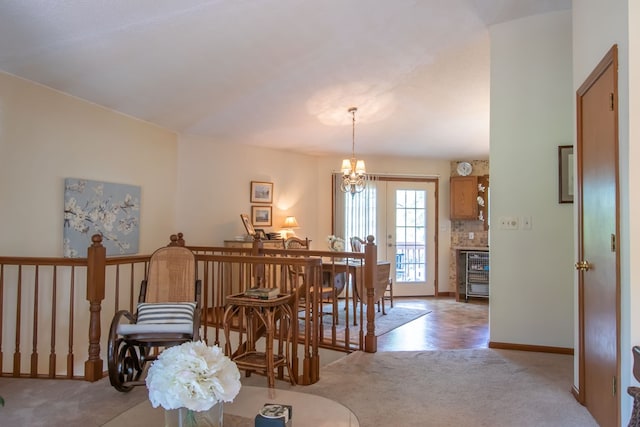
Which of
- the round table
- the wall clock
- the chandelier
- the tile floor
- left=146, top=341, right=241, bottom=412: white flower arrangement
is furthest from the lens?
the wall clock

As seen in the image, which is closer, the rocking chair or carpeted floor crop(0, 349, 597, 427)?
carpeted floor crop(0, 349, 597, 427)

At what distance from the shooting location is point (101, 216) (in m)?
4.40

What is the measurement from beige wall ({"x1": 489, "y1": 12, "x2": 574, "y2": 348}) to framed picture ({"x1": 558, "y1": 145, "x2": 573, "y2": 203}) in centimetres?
4

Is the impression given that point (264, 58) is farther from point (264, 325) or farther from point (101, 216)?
point (264, 325)

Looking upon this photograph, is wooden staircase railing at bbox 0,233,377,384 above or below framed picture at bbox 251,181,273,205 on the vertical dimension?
below

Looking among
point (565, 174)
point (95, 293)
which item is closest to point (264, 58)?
point (95, 293)

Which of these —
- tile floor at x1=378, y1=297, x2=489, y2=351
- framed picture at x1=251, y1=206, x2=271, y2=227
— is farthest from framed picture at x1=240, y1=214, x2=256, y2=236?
tile floor at x1=378, y1=297, x2=489, y2=351

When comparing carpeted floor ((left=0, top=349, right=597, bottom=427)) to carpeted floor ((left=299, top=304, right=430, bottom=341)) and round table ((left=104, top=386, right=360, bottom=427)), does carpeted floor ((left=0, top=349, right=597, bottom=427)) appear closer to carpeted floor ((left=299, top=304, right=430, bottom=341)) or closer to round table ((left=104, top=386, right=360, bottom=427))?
round table ((left=104, top=386, right=360, bottom=427))

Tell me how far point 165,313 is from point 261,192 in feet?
12.0

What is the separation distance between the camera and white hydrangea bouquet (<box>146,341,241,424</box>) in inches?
53.7

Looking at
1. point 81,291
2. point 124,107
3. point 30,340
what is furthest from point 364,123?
point 30,340

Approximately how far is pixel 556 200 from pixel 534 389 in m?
1.63

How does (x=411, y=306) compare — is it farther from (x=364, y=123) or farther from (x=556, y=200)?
(x=556, y=200)

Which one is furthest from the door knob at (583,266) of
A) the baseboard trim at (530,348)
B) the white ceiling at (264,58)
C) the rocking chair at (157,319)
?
the rocking chair at (157,319)
